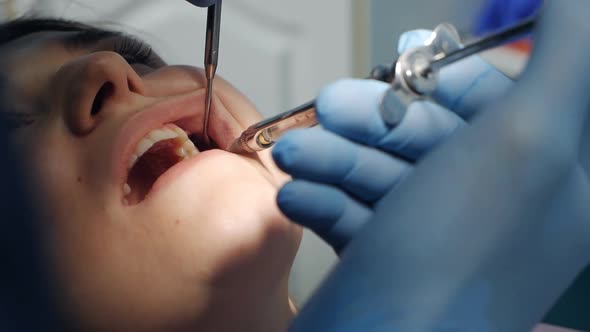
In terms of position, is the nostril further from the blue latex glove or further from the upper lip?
the blue latex glove

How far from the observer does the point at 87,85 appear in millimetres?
648

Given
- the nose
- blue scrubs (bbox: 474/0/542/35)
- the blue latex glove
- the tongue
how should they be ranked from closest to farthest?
the blue latex glove → the nose → the tongue → blue scrubs (bbox: 474/0/542/35)

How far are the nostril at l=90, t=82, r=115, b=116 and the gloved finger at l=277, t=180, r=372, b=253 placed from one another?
31 centimetres

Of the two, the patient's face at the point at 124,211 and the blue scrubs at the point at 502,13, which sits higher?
the blue scrubs at the point at 502,13

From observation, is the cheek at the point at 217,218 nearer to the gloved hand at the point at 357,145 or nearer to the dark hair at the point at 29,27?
the gloved hand at the point at 357,145

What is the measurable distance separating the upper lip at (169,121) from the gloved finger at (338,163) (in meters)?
0.25

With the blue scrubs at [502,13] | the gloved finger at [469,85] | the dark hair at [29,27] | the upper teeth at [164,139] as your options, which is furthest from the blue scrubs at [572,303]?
the dark hair at [29,27]

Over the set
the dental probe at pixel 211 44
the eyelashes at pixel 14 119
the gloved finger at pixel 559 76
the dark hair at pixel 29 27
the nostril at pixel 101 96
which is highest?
the gloved finger at pixel 559 76

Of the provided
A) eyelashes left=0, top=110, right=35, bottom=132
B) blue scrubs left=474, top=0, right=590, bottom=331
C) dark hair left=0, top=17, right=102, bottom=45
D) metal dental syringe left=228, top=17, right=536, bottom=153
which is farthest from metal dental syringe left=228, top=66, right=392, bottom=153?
blue scrubs left=474, top=0, right=590, bottom=331

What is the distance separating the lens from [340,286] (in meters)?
0.45

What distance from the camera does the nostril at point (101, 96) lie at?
682mm

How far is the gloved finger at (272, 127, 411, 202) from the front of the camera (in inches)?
19.1

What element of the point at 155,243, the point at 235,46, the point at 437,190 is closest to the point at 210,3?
the point at 155,243

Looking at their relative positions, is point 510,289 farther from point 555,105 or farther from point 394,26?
point 394,26
